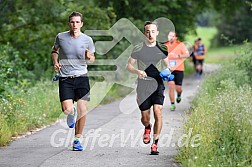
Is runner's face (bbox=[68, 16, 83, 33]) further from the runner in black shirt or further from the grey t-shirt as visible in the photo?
the runner in black shirt

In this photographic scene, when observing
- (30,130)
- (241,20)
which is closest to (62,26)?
(30,130)

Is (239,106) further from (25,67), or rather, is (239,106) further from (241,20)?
(241,20)

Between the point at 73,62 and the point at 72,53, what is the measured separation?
0.50 ft

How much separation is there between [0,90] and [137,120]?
313 cm

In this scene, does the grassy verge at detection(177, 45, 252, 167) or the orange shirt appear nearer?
the grassy verge at detection(177, 45, 252, 167)

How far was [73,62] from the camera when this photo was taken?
35.1ft

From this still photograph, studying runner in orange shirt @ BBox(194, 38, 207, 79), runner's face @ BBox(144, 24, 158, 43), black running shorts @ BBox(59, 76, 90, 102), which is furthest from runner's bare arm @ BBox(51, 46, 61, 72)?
runner in orange shirt @ BBox(194, 38, 207, 79)

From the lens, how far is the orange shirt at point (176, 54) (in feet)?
56.6

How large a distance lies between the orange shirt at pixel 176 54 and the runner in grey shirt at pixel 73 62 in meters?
6.71

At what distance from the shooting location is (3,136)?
11.5 m

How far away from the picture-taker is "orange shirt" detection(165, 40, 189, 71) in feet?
56.6

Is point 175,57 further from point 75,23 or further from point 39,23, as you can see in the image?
point 39,23

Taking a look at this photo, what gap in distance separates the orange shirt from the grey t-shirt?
673 cm

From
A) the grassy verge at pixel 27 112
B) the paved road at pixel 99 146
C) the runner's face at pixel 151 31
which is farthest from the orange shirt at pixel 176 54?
the runner's face at pixel 151 31
